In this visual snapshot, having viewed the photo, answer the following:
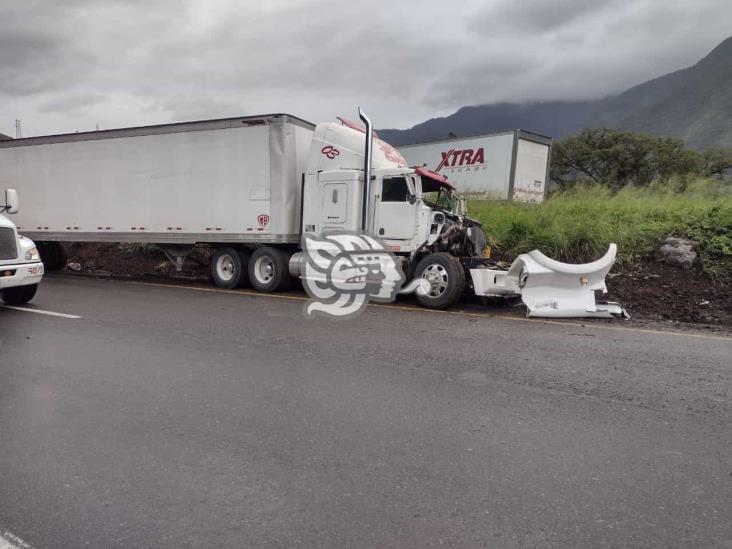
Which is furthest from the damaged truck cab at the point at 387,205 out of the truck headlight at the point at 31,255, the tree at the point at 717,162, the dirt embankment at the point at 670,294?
the tree at the point at 717,162

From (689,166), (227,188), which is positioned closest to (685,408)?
(227,188)

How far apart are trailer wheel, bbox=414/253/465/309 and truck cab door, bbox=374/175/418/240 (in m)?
0.80

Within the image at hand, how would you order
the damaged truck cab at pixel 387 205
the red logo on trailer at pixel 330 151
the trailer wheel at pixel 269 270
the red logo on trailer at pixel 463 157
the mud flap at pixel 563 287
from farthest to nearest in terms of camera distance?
the red logo on trailer at pixel 463 157
the trailer wheel at pixel 269 270
the red logo on trailer at pixel 330 151
the damaged truck cab at pixel 387 205
the mud flap at pixel 563 287

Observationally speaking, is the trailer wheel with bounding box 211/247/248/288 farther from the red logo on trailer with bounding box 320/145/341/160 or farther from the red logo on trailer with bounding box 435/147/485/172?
the red logo on trailer with bounding box 435/147/485/172

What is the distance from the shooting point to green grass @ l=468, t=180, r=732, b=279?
34.1 ft

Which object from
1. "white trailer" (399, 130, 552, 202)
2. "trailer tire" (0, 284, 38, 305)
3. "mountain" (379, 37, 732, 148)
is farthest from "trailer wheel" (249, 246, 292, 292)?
"mountain" (379, 37, 732, 148)

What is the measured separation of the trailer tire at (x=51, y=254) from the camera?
48.5 ft

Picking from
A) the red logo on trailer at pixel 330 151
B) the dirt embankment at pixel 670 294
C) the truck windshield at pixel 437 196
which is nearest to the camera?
the dirt embankment at pixel 670 294

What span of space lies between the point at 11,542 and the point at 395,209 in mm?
8062

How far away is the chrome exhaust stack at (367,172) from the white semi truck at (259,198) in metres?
0.02

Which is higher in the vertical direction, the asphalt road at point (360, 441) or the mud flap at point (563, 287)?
the mud flap at point (563, 287)

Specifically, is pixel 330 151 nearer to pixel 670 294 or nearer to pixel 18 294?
pixel 18 294

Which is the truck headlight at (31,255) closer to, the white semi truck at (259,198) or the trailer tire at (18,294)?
the trailer tire at (18,294)

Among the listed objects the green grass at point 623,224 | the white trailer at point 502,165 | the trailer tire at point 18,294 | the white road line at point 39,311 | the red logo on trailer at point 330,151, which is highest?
the white trailer at point 502,165
